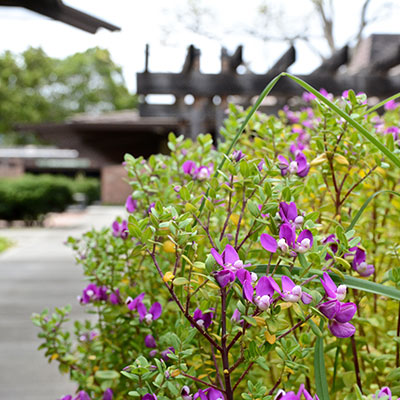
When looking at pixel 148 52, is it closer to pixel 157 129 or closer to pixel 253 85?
pixel 253 85

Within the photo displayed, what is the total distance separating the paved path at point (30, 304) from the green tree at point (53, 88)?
31.0m

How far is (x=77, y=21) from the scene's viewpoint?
4754 millimetres

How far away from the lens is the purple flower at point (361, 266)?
109cm

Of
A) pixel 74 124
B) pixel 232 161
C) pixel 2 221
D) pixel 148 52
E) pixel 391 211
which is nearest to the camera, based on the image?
pixel 232 161

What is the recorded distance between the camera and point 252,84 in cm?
473

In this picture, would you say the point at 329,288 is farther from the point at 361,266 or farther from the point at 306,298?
the point at 361,266

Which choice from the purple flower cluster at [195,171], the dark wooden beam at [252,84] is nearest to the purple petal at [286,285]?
the purple flower cluster at [195,171]

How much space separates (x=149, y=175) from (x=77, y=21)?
3.75 meters

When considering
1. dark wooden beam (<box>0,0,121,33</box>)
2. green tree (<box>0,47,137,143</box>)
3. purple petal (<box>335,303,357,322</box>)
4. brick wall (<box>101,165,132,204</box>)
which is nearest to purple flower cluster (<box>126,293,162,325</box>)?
purple petal (<box>335,303,357,322</box>)

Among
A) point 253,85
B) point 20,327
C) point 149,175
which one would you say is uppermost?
point 253,85

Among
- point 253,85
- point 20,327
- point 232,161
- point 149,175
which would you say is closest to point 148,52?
point 253,85

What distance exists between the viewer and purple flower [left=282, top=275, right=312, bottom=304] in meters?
0.77

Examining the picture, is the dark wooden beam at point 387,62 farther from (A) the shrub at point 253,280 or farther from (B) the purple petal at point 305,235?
(B) the purple petal at point 305,235

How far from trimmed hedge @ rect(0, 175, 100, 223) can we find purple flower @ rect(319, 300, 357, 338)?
18.4 meters
